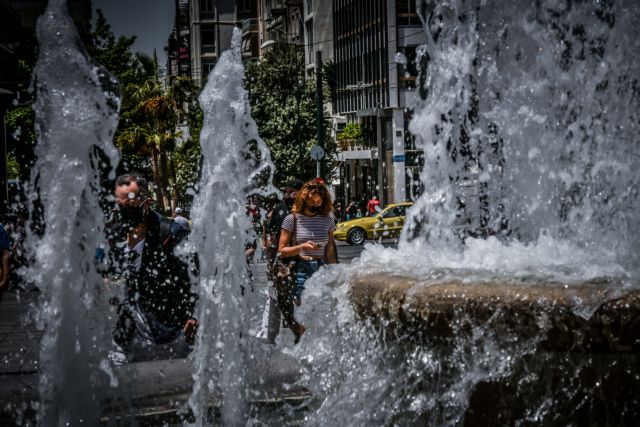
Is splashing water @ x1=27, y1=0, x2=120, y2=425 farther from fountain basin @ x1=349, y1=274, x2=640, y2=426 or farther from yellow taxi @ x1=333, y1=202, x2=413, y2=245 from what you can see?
yellow taxi @ x1=333, y1=202, x2=413, y2=245

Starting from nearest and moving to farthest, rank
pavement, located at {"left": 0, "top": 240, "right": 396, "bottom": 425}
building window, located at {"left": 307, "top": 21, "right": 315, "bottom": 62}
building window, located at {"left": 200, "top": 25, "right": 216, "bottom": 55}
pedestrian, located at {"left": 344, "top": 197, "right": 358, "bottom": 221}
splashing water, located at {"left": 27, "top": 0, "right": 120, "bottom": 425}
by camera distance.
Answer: splashing water, located at {"left": 27, "top": 0, "right": 120, "bottom": 425} < pavement, located at {"left": 0, "top": 240, "right": 396, "bottom": 425} < pedestrian, located at {"left": 344, "top": 197, "right": 358, "bottom": 221} < building window, located at {"left": 307, "top": 21, "right": 315, "bottom": 62} < building window, located at {"left": 200, "top": 25, "right": 216, "bottom": 55}

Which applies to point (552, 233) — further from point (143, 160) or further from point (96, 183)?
point (143, 160)

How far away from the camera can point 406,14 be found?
52.5m

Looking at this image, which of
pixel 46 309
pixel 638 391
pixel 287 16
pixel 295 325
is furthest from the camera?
pixel 287 16

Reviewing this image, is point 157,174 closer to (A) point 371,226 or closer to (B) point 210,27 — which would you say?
(A) point 371,226

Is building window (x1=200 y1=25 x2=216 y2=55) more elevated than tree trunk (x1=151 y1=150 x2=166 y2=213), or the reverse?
building window (x1=200 y1=25 x2=216 y2=55)

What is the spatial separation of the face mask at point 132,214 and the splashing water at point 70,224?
0.86m

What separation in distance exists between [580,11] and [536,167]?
1593 millimetres

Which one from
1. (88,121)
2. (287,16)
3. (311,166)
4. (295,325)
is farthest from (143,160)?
(88,121)

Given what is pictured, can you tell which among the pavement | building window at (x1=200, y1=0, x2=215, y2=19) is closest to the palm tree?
the pavement

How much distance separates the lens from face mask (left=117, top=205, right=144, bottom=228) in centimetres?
593

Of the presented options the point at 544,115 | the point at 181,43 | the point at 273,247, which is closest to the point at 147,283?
the point at 544,115

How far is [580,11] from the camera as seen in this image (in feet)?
25.4

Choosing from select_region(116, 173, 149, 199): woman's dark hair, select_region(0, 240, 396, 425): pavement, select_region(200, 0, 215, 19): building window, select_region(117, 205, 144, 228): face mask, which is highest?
select_region(200, 0, 215, 19): building window
